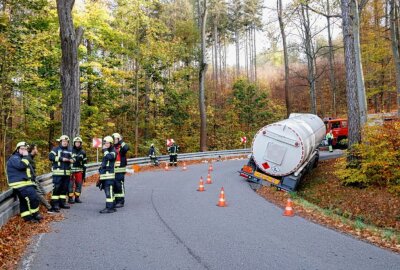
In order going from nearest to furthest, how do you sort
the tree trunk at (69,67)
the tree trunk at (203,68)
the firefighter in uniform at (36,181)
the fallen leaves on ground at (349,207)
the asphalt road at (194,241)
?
the asphalt road at (194,241), the fallen leaves on ground at (349,207), the firefighter in uniform at (36,181), the tree trunk at (69,67), the tree trunk at (203,68)

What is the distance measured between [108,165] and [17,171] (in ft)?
7.25

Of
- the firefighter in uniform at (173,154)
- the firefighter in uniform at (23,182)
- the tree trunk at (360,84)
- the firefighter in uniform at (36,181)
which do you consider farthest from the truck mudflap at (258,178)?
the firefighter in uniform at (23,182)

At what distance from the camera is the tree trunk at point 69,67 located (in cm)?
1273

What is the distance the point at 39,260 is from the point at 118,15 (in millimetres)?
22605

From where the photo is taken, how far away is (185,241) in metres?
6.84

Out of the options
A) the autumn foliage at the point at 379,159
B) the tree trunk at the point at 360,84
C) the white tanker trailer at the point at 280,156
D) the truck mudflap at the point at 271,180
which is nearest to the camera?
the autumn foliage at the point at 379,159

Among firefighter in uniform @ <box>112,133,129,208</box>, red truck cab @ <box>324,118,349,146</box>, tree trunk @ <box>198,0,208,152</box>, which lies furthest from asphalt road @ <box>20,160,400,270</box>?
red truck cab @ <box>324,118,349,146</box>

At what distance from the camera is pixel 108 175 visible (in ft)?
31.4

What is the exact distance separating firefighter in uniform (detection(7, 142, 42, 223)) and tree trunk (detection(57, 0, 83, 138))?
4947mm

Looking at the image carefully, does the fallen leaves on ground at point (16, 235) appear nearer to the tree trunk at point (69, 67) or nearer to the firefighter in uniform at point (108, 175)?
the firefighter in uniform at point (108, 175)

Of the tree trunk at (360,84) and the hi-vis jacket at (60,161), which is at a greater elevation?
the tree trunk at (360,84)

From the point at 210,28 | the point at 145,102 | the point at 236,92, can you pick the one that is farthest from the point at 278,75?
the point at 145,102

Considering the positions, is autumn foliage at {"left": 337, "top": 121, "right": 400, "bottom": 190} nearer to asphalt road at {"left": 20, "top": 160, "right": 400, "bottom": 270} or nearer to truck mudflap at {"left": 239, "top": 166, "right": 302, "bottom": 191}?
truck mudflap at {"left": 239, "top": 166, "right": 302, "bottom": 191}

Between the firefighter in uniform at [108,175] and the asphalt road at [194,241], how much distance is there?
0.35 meters
